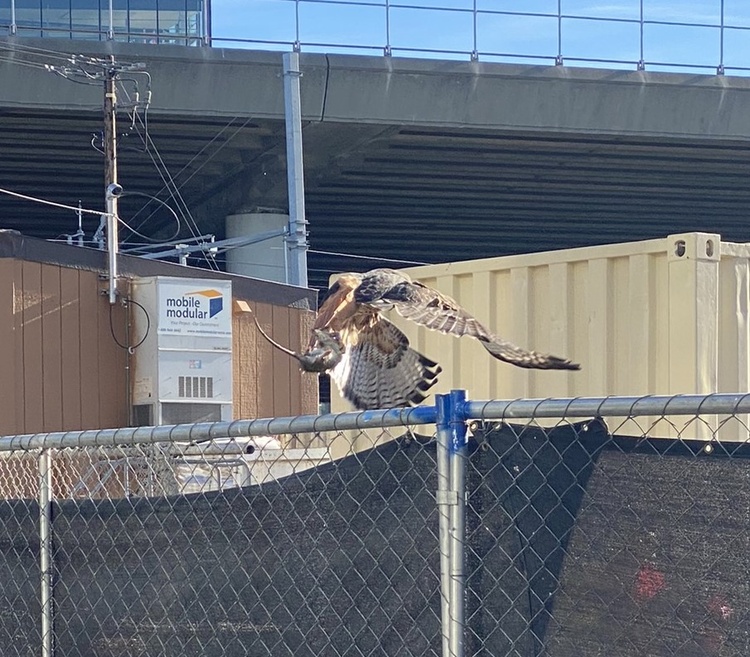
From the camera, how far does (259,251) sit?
28.5 meters

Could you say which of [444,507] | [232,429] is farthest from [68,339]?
[444,507]

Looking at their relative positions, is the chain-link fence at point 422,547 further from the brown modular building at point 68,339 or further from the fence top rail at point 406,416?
the brown modular building at point 68,339

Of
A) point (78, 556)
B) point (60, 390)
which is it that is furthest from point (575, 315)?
point (60, 390)

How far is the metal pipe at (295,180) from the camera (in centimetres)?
2145

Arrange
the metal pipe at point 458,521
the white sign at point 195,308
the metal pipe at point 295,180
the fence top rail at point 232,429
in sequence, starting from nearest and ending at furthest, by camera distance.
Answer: the metal pipe at point 458,521 → the fence top rail at point 232,429 → the white sign at point 195,308 → the metal pipe at point 295,180

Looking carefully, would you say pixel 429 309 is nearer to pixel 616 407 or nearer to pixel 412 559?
pixel 412 559

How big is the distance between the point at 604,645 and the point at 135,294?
13.5 meters

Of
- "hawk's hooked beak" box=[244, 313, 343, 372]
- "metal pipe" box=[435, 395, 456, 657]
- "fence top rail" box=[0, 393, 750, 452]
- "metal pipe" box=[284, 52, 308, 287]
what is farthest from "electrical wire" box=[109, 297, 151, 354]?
"metal pipe" box=[435, 395, 456, 657]

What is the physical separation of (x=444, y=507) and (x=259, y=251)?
25.6 meters

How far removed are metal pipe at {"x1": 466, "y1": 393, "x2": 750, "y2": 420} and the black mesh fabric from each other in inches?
2.6

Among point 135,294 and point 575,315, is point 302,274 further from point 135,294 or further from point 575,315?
point 575,315

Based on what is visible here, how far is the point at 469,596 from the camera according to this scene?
314 centimetres

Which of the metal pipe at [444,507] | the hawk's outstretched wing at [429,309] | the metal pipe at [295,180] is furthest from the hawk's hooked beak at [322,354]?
the metal pipe at [295,180]

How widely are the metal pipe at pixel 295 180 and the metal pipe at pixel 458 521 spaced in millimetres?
17476
